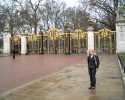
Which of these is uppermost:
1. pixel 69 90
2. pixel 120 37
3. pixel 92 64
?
pixel 120 37

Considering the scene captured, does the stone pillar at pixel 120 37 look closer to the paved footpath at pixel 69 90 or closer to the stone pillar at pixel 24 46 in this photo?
the stone pillar at pixel 24 46

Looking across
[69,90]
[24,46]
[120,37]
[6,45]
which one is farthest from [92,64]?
[6,45]

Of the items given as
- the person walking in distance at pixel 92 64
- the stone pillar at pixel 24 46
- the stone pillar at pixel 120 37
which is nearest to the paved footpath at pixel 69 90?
the person walking in distance at pixel 92 64

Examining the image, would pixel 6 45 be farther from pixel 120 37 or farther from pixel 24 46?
pixel 120 37

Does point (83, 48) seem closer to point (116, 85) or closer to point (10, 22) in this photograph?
point (10, 22)

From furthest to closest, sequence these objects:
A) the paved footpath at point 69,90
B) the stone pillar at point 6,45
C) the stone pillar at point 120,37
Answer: the stone pillar at point 6,45, the stone pillar at point 120,37, the paved footpath at point 69,90

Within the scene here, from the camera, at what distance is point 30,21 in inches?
2516

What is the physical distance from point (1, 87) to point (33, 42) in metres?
33.9

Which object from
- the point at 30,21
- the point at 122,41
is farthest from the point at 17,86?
the point at 30,21

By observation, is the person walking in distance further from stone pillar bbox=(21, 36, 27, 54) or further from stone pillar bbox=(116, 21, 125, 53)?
stone pillar bbox=(21, 36, 27, 54)

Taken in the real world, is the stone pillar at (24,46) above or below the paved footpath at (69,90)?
above


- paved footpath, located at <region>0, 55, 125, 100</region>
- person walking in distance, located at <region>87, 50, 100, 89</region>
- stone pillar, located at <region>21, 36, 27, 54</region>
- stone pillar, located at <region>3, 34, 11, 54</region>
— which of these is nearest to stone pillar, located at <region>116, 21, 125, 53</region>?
stone pillar, located at <region>21, 36, 27, 54</region>

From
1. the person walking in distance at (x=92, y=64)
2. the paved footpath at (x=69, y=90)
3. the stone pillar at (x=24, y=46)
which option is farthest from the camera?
the stone pillar at (x=24, y=46)

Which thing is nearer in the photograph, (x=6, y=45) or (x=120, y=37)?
(x=120, y=37)
